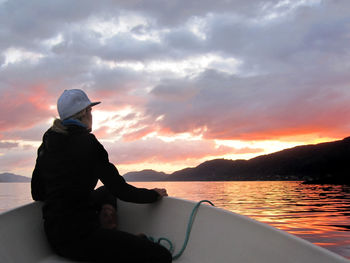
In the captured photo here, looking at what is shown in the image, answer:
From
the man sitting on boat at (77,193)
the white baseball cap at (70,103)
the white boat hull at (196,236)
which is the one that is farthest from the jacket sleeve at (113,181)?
the white boat hull at (196,236)

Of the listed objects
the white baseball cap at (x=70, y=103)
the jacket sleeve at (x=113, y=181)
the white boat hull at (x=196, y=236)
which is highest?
the white baseball cap at (x=70, y=103)

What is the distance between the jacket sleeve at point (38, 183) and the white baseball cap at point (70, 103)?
1.45 ft

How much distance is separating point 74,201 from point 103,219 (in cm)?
112

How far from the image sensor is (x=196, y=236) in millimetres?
2982

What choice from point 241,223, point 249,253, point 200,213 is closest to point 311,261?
point 249,253

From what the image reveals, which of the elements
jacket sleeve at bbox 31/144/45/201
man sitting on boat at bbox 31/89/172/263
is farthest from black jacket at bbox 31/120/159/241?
jacket sleeve at bbox 31/144/45/201

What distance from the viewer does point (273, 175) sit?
127312mm

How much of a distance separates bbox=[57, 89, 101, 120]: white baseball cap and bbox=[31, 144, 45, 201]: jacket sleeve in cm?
44

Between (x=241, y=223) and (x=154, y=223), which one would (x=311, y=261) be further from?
(x=154, y=223)

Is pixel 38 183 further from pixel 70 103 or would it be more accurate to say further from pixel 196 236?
pixel 196 236

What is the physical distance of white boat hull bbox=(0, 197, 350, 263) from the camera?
83.3 inches

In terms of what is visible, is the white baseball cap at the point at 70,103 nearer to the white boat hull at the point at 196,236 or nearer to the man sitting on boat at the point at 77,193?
the man sitting on boat at the point at 77,193

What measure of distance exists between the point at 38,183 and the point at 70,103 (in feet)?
2.98

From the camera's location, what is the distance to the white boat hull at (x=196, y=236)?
6.94 feet
